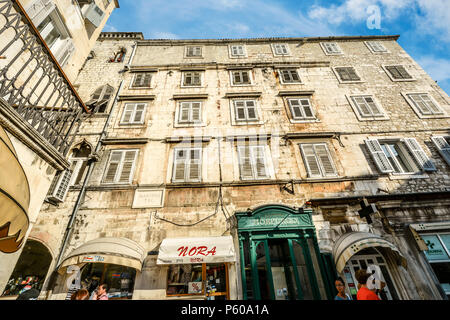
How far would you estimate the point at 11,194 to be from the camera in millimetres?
3055

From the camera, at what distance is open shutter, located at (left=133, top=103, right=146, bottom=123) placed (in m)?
10.9

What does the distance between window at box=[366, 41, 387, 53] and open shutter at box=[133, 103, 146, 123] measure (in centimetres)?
1706

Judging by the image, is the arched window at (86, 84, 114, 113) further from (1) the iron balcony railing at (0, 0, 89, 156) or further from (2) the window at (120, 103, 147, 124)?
(1) the iron balcony railing at (0, 0, 89, 156)

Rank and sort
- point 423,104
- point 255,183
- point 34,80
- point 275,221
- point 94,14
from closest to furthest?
1. point 275,221
2. point 34,80
3. point 255,183
4. point 423,104
5. point 94,14

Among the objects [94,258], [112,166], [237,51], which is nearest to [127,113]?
[112,166]

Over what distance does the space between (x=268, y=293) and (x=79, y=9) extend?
16965mm

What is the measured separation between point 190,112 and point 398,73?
45.9 feet

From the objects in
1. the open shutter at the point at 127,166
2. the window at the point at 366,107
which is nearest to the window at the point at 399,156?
the window at the point at 366,107

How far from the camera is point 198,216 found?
27.0ft

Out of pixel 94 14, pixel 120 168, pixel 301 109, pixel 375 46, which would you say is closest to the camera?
pixel 120 168

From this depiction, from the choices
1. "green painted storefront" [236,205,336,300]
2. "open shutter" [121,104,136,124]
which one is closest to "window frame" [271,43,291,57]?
"open shutter" [121,104,136,124]

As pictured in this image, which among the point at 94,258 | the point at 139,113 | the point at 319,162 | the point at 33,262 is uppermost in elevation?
the point at 139,113

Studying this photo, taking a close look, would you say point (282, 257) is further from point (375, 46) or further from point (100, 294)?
point (375, 46)
